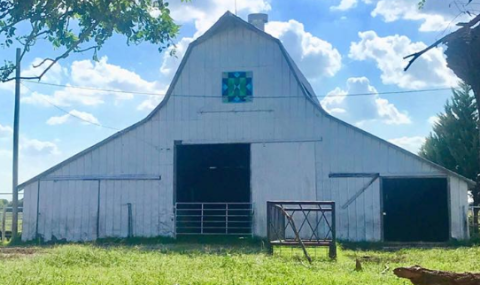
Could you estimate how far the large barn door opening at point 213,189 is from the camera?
19.7 meters

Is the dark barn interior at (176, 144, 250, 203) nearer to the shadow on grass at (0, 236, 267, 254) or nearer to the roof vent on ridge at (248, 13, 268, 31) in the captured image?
the shadow on grass at (0, 236, 267, 254)

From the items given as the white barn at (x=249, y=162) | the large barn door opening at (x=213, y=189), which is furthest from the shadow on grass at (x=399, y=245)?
the large barn door opening at (x=213, y=189)

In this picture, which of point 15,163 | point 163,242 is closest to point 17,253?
point 163,242

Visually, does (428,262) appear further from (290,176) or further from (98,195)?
(98,195)

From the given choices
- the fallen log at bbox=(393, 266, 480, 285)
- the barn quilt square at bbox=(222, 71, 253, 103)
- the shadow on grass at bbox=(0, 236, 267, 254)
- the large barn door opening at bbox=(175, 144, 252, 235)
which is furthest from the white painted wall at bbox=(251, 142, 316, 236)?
the fallen log at bbox=(393, 266, 480, 285)

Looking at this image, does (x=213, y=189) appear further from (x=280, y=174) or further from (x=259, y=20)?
(x=259, y=20)

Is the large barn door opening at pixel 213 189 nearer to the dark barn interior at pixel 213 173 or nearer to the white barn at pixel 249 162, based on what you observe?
the dark barn interior at pixel 213 173

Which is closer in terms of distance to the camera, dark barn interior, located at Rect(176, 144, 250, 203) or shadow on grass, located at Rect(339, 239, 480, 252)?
shadow on grass, located at Rect(339, 239, 480, 252)

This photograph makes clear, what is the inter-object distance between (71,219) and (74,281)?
1115cm

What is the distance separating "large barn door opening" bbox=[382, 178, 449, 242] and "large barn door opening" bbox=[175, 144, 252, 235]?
15.5 ft

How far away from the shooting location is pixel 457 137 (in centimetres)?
2777

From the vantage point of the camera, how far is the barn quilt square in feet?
63.9

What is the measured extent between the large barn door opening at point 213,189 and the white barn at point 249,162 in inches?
10.6

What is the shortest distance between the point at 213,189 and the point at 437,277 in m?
17.2
